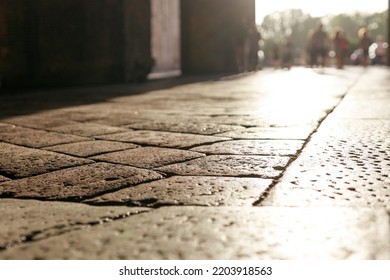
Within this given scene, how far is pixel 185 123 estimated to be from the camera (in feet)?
11.6

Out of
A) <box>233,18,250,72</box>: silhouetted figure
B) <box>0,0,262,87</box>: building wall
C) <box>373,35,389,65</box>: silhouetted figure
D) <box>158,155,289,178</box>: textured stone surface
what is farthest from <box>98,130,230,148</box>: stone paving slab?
<box>373,35,389,65</box>: silhouetted figure

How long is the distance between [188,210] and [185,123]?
2067 mm

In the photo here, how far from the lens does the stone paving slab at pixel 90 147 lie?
2548 mm

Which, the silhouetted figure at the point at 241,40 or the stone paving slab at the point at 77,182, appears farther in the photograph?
the silhouetted figure at the point at 241,40

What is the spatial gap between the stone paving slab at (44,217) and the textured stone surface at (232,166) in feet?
1.72

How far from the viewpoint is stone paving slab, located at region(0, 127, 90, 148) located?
289 cm

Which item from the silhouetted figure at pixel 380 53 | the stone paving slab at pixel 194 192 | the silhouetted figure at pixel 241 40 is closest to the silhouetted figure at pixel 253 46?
the silhouetted figure at pixel 241 40

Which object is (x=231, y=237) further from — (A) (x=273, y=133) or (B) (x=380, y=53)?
(B) (x=380, y=53)

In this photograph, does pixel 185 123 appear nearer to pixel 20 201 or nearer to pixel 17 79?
pixel 20 201

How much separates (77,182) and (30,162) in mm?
495

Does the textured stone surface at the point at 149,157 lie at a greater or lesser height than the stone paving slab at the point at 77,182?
lesser

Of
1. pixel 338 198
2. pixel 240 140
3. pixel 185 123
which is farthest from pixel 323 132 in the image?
pixel 338 198

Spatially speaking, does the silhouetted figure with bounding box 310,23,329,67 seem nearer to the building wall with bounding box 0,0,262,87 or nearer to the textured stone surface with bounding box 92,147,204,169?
the building wall with bounding box 0,0,262,87

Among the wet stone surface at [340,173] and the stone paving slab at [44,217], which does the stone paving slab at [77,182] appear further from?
the wet stone surface at [340,173]
